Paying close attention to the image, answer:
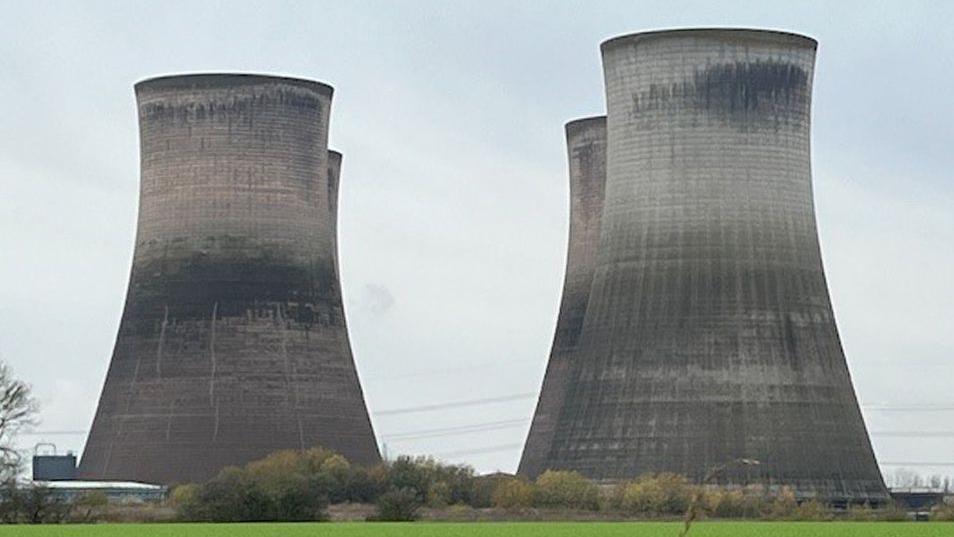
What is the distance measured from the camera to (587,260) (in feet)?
137

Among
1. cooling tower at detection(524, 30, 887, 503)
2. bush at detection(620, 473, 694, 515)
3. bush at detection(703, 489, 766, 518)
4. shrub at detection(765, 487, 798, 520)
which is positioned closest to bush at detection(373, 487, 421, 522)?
bush at detection(620, 473, 694, 515)

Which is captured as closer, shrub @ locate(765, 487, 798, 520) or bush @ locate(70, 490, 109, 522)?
bush @ locate(70, 490, 109, 522)

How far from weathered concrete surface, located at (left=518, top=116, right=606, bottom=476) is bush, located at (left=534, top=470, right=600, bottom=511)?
9.02ft

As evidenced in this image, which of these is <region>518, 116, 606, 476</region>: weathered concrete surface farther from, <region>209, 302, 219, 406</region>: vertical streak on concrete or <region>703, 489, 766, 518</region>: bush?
<region>209, 302, 219, 406</region>: vertical streak on concrete

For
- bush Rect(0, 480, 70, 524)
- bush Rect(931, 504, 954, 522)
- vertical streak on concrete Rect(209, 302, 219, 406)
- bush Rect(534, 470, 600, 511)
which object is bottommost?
bush Rect(0, 480, 70, 524)

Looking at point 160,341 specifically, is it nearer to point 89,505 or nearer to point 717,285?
point 89,505

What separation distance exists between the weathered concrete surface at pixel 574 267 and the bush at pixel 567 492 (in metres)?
2.75

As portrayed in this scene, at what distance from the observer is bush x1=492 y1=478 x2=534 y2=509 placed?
35156 mm

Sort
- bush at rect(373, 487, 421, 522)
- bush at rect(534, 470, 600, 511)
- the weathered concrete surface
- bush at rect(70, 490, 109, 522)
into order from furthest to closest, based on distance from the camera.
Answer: the weathered concrete surface → bush at rect(534, 470, 600, 511) → bush at rect(373, 487, 421, 522) → bush at rect(70, 490, 109, 522)

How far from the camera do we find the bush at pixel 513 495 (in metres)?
35.2

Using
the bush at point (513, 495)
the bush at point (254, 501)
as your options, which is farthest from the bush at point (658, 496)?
the bush at point (254, 501)

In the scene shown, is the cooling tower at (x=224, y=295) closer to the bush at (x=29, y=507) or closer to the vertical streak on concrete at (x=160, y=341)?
the vertical streak on concrete at (x=160, y=341)

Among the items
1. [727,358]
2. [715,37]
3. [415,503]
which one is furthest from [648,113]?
[415,503]

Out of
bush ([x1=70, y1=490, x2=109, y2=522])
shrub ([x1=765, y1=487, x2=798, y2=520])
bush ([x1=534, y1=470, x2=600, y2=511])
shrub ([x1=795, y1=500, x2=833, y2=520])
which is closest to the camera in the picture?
bush ([x1=70, y1=490, x2=109, y2=522])
